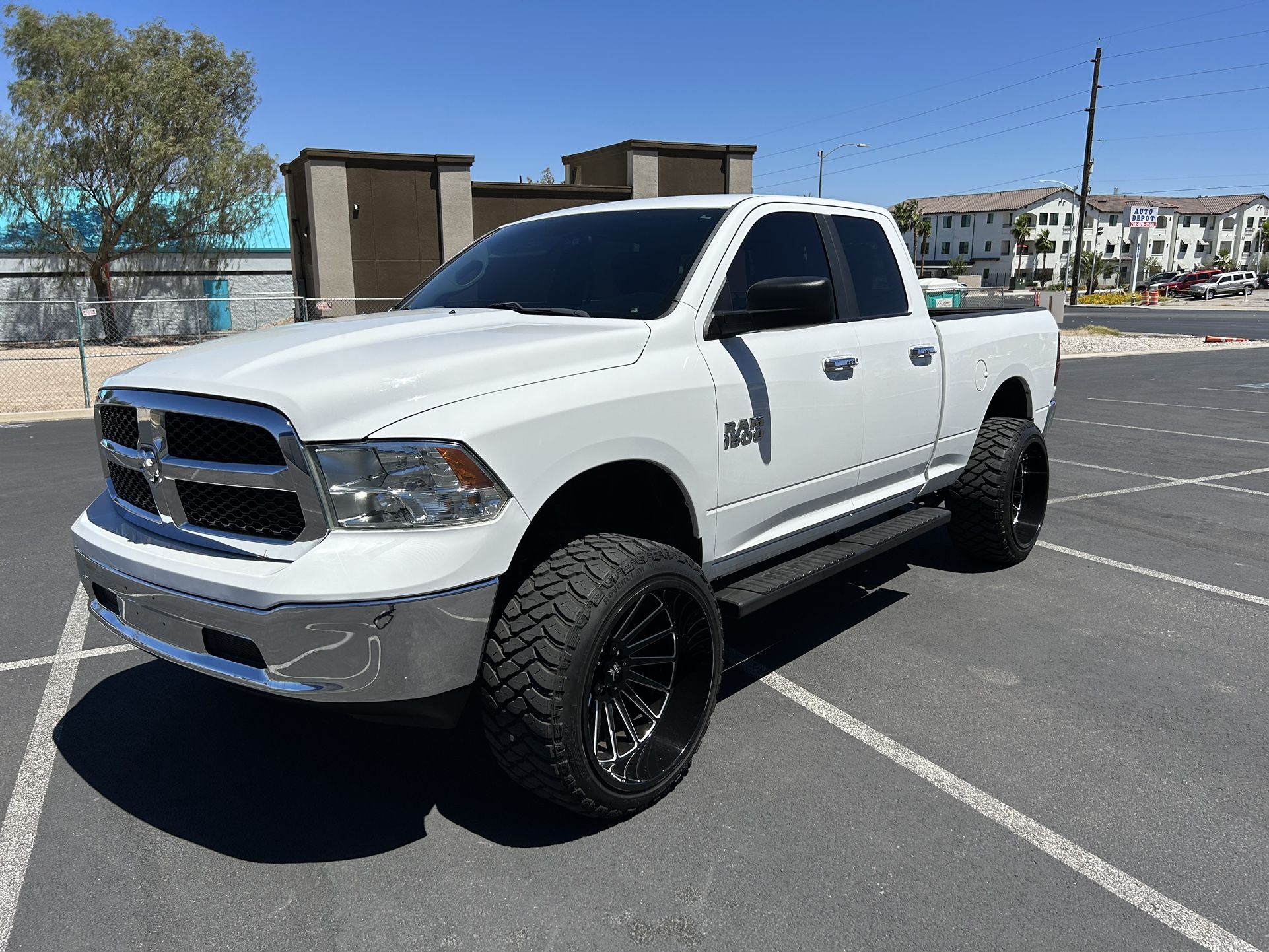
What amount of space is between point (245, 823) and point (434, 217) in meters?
26.5

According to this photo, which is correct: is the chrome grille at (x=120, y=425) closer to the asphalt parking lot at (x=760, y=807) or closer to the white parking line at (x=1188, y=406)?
the asphalt parking lot at (x=760, y=807)

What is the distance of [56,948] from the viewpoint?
249cm

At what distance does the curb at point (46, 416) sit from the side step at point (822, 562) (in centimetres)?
1260

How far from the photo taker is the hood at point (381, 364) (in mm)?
2572

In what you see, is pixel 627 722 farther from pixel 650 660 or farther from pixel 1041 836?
pixel 1041 836

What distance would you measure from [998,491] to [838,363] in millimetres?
1915

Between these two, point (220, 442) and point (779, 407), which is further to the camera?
point (779, 407)

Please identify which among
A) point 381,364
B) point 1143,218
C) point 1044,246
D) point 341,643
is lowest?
point 341,643

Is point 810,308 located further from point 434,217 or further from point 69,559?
point 434,217

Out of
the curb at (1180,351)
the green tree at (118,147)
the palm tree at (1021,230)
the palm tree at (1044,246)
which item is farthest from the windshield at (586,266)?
the palm tree at (1044,246)

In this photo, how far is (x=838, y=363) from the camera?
4027 millimetres

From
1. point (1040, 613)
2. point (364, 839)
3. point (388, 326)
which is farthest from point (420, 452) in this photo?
point (1040, 613)

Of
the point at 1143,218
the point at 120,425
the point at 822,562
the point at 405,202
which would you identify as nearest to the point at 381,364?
the point at 120,425

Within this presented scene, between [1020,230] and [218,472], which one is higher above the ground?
[1020,230]
